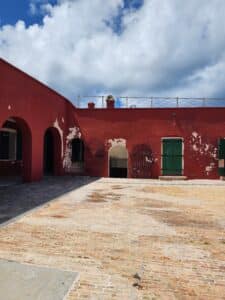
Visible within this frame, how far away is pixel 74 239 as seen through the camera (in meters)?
4.64

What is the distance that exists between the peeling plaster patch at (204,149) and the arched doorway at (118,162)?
4263mm

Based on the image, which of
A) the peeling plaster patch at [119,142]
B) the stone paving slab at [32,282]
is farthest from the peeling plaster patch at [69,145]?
the stone paving slab at [32,282]

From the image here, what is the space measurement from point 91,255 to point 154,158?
1107 centimetres

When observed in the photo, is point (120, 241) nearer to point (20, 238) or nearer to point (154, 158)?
point (20, 238)

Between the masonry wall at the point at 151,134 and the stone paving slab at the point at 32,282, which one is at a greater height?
the masonry wall at the point at 151,134

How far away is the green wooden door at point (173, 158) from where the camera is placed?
14516mm

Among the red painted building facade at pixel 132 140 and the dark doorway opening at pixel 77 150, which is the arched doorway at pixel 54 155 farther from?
the dark doorway opening at pixel 77 150

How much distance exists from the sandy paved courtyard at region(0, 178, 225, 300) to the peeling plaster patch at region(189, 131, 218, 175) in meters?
6.82

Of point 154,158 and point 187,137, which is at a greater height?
point 187,137

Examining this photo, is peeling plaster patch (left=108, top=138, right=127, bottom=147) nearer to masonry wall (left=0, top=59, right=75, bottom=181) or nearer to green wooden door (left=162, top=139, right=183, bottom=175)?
green wooden door (left=162, top=139, right=183, bottom=175)

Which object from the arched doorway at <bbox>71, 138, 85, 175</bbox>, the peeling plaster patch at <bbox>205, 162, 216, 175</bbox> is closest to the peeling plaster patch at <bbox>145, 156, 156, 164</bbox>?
the peeling plaster patch at <bbox>205, 162, 216, 175</bbox>

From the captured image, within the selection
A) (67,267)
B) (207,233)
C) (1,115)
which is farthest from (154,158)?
(67,267)

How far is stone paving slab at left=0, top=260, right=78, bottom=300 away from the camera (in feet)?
9.39

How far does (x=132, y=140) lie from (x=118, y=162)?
2.40 m
